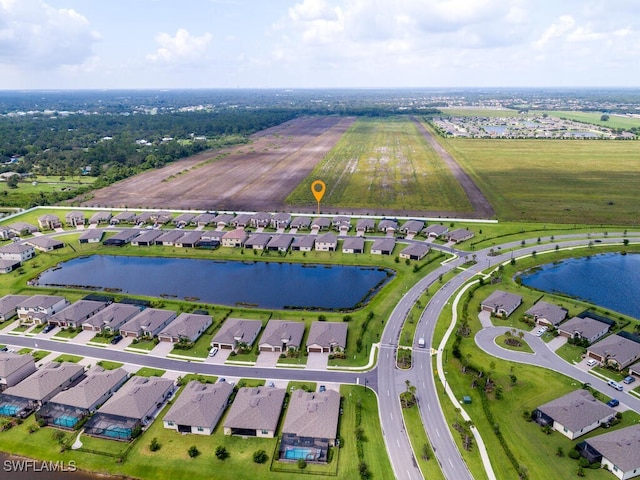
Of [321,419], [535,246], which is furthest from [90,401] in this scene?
[535,246]

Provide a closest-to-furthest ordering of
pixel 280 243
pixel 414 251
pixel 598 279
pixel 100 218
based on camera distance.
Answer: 1. pixel 598 279
2. pixel 414 251
3. pixel 280 243
4. pixel 100 218

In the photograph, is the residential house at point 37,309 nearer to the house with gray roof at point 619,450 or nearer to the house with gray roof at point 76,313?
the house with gray roof at point 76,313

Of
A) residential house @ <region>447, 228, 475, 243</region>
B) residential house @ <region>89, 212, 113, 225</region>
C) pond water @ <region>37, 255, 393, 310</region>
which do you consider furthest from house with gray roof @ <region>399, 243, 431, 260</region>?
residential house @ <region>89, 212, 113, 225</region>

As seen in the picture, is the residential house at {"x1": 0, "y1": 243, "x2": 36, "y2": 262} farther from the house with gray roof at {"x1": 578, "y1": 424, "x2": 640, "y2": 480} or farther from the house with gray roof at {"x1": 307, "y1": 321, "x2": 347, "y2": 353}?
the house with gray roof at {"x1": 578, "y1": 424, "x2": 640, "y2": 480}

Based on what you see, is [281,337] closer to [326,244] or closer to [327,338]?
[327,338]

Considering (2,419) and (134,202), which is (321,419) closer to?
(2,419)

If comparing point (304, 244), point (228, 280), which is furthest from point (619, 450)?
point (304, 244)
